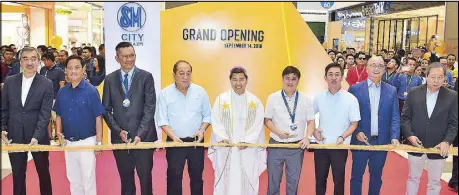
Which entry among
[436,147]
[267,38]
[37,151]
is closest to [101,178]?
[37,151]

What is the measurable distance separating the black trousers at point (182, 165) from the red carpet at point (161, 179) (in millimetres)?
761

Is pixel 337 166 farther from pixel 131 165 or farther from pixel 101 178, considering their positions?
pixel 101 178

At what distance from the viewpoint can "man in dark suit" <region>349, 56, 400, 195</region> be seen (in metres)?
4.09

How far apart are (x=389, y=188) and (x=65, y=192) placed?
3.49m

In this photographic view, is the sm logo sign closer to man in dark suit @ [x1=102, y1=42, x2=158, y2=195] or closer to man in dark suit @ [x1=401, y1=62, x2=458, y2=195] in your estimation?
man in dark suit @ [x1=102, y1=42, x2=158, y2=195]

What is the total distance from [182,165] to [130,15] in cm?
263

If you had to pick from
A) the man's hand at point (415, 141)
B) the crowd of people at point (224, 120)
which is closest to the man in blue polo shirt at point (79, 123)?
the crowd of people at point (224, 120)

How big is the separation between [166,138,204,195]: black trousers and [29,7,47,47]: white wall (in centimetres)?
1418

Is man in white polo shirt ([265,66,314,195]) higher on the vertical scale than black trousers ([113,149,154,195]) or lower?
higher

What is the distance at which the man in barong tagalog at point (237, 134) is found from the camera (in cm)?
398

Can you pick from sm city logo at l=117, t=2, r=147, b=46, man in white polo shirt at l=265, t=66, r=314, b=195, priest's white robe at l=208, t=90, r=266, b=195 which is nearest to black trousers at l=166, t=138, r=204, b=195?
priest's white robe at l=208, t=90, r=266, b=195

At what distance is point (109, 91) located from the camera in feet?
13.1

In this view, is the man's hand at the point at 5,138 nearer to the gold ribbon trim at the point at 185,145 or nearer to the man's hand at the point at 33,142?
the gold ribbon trim at the point at 185,145

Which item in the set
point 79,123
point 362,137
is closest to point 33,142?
point 79,123
